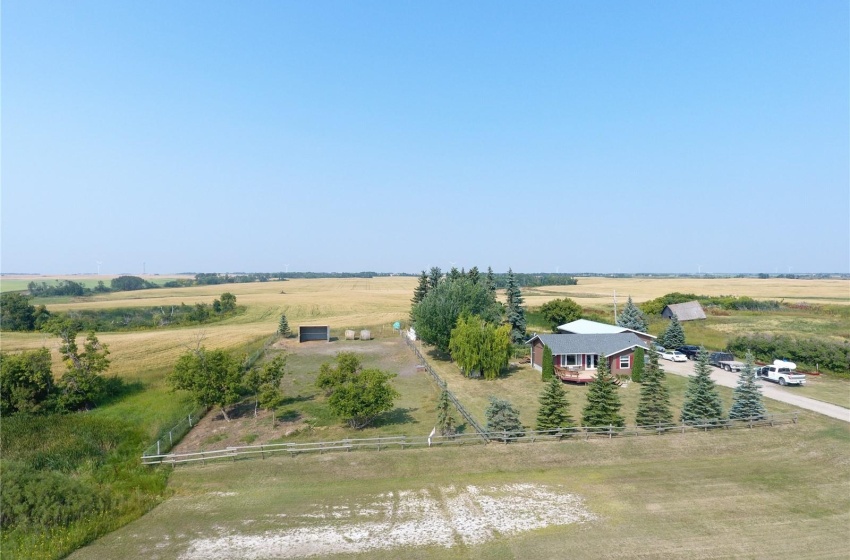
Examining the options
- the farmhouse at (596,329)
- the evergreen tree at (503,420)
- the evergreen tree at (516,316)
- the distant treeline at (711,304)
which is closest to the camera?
the evergreen tree at (503,420)

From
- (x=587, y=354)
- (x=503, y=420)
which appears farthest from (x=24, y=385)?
(x=587, y=354)

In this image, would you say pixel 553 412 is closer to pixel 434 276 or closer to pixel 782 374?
pixel 782 374

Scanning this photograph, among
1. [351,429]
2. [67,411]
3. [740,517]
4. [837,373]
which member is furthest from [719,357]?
[67,411]

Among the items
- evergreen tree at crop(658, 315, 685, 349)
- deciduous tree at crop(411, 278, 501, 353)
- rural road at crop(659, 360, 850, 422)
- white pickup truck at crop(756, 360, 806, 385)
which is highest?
deciduous tree at crop(411, 278, 501, 353)

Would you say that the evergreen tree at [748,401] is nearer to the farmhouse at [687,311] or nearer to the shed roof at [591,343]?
the shed roof at [591,343]

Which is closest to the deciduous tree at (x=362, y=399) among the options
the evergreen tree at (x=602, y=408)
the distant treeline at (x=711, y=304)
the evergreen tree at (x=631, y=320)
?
the evergreen tree at (x=602, y=408)

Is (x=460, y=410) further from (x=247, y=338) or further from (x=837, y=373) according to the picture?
(x=247, y=338)

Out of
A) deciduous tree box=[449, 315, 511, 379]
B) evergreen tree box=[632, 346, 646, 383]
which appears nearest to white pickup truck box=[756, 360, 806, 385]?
evergreen tree box=[632, 346, 646, 383]

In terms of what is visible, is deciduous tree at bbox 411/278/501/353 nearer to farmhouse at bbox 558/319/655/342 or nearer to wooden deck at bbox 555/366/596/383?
farmhouse at bbox 558/319/655/342
